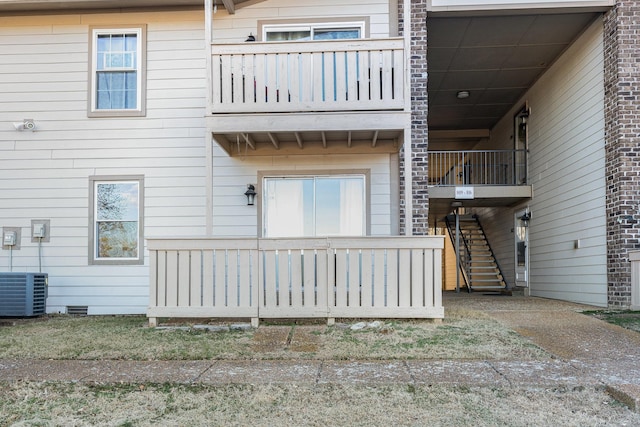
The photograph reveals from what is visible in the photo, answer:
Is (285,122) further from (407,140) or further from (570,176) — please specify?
(570,176)

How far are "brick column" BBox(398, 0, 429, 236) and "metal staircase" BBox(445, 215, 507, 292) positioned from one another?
24.1 feet

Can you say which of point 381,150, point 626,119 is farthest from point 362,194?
point 626,119

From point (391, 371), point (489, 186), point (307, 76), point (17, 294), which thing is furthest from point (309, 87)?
point (489, 186)

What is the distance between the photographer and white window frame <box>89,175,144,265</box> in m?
8.47

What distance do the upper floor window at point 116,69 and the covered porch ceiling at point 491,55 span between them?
4.91 m

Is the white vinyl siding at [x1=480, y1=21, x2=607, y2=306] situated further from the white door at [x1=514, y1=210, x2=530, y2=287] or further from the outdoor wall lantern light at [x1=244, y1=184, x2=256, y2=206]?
the outdoor wall lantern light at [x1=244, y1=184, x2=256, y2=206]

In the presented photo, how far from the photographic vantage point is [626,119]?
811 centimetres

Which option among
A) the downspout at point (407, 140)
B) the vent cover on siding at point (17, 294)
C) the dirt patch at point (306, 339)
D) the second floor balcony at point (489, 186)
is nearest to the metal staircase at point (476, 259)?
the second floor balcony at point (489, 186)

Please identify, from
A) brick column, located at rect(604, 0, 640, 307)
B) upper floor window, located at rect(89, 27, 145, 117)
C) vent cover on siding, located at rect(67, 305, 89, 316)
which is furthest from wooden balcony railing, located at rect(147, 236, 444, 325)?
brick column, located at rect(604, 0, 640, 307)

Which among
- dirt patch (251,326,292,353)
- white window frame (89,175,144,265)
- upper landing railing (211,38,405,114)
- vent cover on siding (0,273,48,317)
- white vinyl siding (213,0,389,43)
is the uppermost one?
white vinyl siding (213,0,389,43)

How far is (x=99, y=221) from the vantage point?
28.2 ft

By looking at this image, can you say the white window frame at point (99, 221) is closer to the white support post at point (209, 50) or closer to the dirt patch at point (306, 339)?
the white support post at point (209, 50)

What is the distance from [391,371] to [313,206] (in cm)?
442

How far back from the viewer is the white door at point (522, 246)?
504 inches
